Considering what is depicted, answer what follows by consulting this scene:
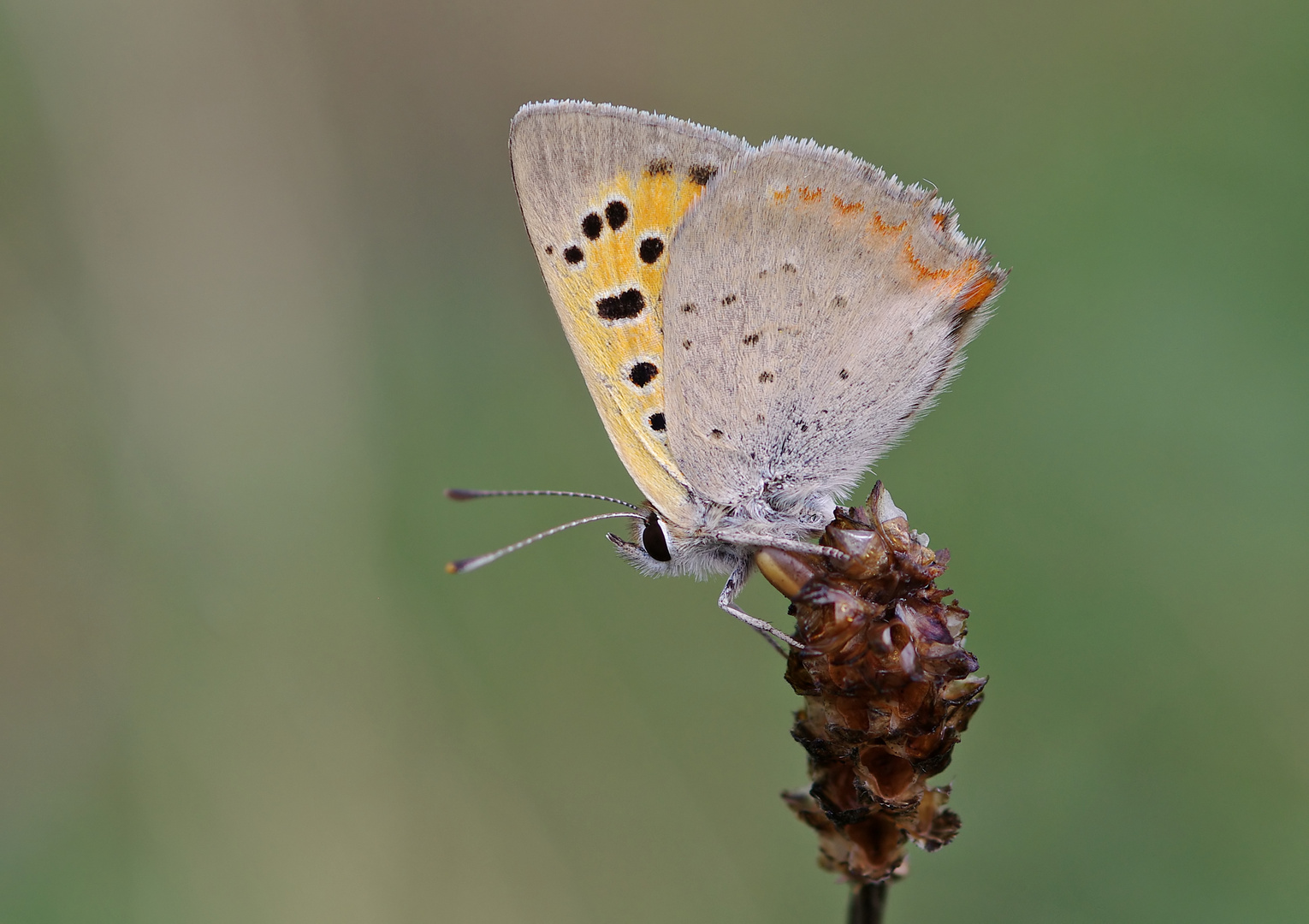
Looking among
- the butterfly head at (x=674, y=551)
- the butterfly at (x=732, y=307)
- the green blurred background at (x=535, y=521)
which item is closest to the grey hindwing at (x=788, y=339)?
the butterfly at (x=732, y=307)

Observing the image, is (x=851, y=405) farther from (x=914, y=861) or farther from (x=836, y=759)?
(x=914, y=861)

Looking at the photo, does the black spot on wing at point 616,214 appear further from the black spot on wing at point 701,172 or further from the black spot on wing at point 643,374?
the black spot on wing at point 643,374

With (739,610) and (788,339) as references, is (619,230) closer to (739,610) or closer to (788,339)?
(788,339)

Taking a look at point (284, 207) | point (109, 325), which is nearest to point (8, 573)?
point (109, 325)

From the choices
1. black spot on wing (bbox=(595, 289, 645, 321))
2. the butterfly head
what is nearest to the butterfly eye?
the butterfly head

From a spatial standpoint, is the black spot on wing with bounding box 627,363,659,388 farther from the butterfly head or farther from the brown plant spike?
the brown plant spike
